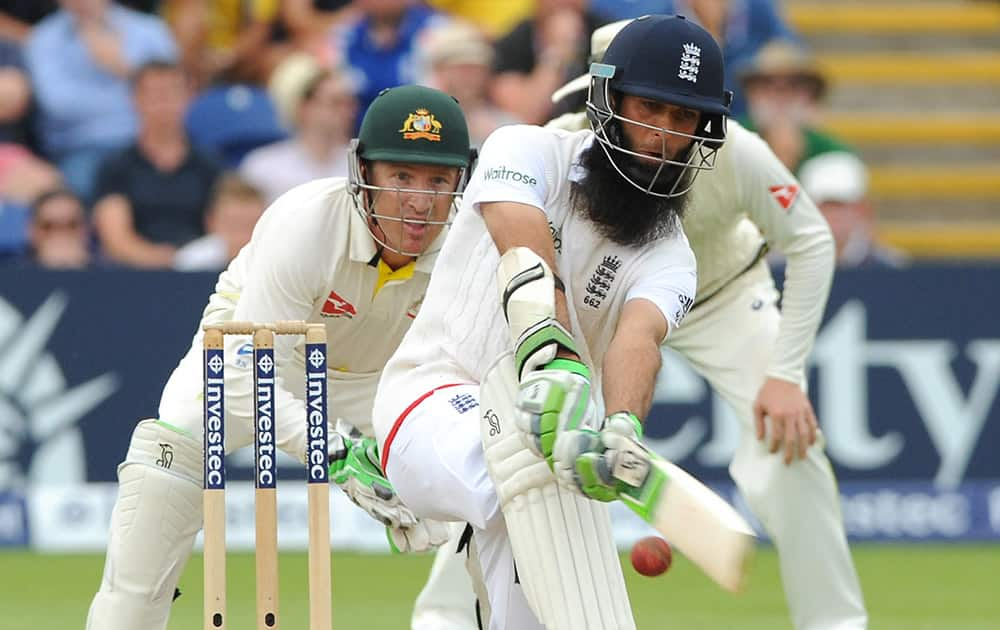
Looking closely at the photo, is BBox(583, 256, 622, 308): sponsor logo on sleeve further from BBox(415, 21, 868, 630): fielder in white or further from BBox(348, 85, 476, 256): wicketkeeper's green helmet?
BBox(415, 21, 868, 630): fielder in white

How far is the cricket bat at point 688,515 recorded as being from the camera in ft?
11.7

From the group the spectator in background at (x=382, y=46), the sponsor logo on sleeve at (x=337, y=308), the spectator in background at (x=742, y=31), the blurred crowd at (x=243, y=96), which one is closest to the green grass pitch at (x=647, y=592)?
the blurred crowd at (x=243, y=96)

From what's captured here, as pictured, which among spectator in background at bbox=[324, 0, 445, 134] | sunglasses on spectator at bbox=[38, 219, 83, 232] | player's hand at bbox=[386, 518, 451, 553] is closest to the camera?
player's hand at bbox=[386, 518, 451, 553]

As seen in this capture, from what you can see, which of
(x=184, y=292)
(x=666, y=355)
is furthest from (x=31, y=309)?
(x=666, y=355)

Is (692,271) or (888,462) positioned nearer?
(692,271)

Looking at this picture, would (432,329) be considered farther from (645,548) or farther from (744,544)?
(744,544)

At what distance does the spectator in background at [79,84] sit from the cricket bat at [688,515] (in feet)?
22.8

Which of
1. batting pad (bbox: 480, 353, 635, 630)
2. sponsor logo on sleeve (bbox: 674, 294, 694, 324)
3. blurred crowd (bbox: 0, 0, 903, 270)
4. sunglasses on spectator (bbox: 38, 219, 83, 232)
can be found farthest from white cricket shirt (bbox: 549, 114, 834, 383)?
sunglasses on spectator (bbox: 38, 219, 83, 232)

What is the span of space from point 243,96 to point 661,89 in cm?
663

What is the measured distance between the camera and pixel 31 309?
859 centimetres

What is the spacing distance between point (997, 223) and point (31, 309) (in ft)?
20.8

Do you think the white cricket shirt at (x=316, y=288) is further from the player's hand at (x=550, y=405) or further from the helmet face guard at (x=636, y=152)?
the player's hand at (x=550, y=405)

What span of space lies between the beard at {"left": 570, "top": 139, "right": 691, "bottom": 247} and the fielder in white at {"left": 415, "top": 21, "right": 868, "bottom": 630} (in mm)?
1417

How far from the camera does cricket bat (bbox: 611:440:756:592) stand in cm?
Result: 355
